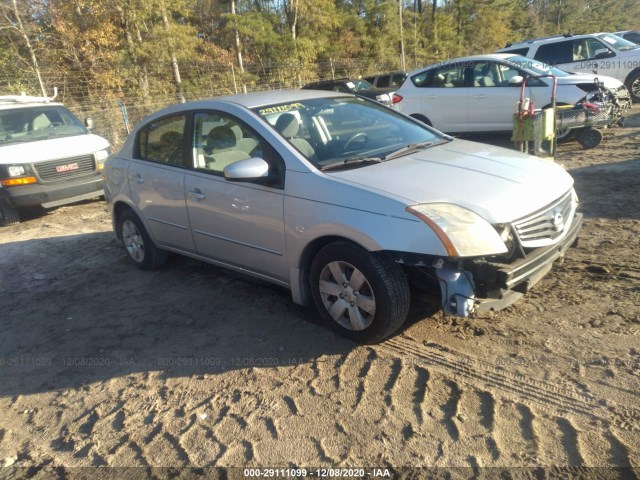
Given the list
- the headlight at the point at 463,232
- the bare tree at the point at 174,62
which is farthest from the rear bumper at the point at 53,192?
the bare tree at the point at 174,62

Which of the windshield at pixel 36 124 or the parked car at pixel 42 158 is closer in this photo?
the parked car at pixel 42 158

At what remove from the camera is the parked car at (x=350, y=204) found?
123 inches

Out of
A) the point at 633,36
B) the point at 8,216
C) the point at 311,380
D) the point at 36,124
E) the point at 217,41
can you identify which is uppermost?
the point at 217,41

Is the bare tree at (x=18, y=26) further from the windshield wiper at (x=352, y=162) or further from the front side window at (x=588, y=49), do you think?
the windshield wiper at (x=352, y=162)

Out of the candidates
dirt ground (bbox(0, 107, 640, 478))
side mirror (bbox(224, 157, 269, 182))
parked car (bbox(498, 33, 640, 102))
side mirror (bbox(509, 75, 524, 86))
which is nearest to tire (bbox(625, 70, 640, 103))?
parked car (bbox(498, 33, 640, 102))

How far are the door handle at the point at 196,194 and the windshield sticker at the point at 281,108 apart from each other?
843 mm

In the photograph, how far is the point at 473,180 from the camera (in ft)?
11.3

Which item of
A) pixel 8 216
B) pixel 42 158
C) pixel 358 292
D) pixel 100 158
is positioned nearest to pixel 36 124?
pixel 42 158

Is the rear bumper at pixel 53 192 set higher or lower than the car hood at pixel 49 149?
lower

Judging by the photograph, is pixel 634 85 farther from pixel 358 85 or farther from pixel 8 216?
pixel 8 216

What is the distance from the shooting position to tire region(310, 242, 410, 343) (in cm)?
328

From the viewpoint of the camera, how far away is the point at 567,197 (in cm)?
370

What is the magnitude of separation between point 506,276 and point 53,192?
7561 mm

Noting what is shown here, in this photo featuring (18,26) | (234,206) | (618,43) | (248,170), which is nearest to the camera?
(248,170)
